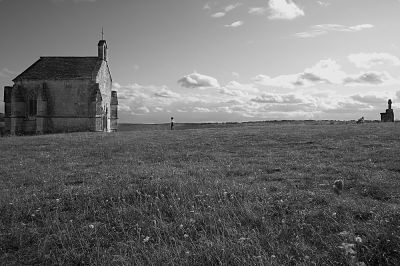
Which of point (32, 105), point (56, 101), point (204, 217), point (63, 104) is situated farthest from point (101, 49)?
point (204, 217)

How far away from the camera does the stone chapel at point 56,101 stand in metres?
47.7

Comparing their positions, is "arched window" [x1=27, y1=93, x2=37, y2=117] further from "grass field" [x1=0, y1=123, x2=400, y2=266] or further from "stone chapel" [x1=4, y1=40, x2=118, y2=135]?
"grass field" [x1=0, y1=123, x2=400, y2=266]

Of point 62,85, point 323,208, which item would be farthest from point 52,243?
point 62,85

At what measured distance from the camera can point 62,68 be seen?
49.5 metres

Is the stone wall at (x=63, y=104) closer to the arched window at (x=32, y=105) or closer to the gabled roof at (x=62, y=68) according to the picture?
the arched window at (x=32, y=105)

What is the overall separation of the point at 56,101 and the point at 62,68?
5125 mm

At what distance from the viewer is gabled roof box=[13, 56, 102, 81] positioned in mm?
48219

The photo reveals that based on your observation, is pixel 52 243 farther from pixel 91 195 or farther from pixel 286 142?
pixel 286 142

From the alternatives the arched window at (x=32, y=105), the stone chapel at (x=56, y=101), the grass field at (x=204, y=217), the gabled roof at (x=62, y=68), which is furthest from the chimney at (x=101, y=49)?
the grass field at (x=204, y=217)

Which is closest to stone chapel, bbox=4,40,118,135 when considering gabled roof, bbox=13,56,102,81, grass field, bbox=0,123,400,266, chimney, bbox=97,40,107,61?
gabled roof, bbox=13,56,102,81

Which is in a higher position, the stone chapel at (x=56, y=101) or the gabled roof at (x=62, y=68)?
the gabled roof at (x=62, y=68)

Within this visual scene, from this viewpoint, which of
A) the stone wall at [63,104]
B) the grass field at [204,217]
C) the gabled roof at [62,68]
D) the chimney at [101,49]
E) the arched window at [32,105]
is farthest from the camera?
the chimney at [101,49]

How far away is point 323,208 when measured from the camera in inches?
291

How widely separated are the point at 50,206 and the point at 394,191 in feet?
29.6
